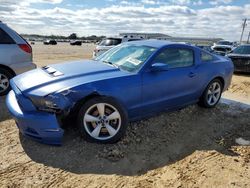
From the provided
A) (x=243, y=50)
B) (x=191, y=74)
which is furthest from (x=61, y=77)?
(x=243, y=50)

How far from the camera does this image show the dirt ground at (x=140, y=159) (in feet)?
11.6

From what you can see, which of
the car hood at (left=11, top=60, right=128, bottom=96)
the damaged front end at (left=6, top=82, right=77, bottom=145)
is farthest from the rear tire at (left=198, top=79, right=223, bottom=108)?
the damaged front end at (left=6, top=82, right=77, bottom=145)

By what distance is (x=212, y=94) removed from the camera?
654 centimetres

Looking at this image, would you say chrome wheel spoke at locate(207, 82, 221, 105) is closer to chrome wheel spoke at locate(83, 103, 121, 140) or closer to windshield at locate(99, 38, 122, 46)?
chrome wheel spoke at locate(83, 103, 121, 140)

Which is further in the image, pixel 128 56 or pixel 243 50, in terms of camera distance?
pixel 243 50

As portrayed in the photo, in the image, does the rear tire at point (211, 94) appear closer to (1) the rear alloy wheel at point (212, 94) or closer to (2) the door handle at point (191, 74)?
(1) the rear alloy wheel at point (212, 94)

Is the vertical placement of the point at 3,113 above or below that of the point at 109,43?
below

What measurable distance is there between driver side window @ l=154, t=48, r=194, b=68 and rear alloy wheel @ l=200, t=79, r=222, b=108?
A: 0.86 metres

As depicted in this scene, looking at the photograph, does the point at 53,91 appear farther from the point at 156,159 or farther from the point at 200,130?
the point at 200,130

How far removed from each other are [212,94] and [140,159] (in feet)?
10.3

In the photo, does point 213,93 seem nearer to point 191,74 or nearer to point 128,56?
point 191,74

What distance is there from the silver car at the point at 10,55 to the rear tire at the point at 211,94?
440 cm

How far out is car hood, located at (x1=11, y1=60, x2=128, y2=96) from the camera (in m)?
4.16

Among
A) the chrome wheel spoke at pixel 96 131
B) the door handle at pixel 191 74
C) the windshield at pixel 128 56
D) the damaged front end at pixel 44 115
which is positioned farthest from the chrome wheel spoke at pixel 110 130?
the door handle at pixel 191 74
